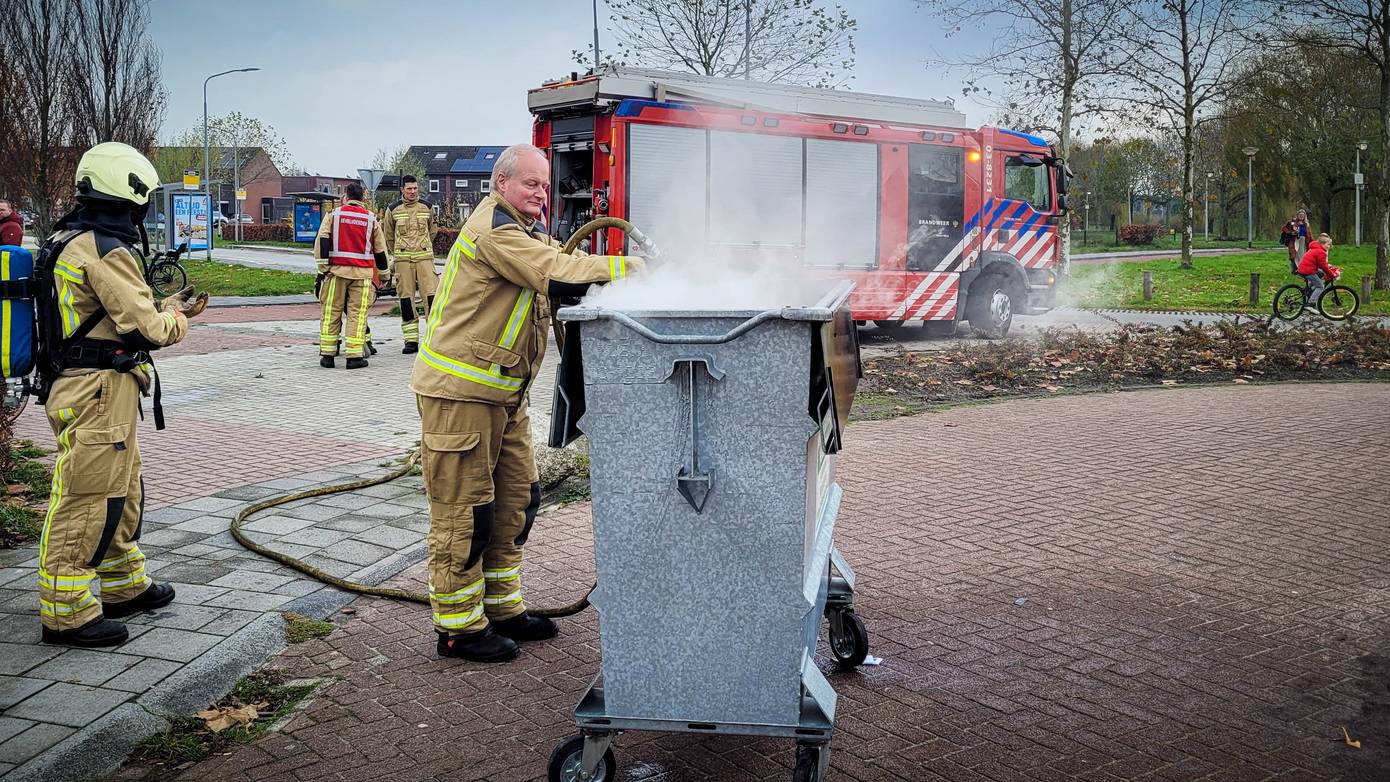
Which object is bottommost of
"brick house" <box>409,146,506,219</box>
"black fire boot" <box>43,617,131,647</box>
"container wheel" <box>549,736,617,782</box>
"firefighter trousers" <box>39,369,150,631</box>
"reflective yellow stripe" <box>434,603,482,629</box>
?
"container wheel" <box>549,736,617,782</box>

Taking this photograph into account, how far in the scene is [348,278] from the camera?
12508mm

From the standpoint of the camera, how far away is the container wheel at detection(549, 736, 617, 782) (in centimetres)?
334

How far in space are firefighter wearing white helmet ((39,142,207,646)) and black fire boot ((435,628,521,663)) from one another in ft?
4.02

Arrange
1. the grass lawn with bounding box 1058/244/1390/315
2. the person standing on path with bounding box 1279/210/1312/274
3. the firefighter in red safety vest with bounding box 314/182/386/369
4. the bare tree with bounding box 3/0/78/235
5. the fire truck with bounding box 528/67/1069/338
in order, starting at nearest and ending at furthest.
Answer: the firefighter in red safety vest with bounding box 314/182/386/369
the fire truck with bounding box 528/67/1069/338
the bare tree with bounding box 3/0/78/235
the person standing on path with bounding box 1279/210/1312/274
the grass lawn with bounding box 1058/244/1390/315

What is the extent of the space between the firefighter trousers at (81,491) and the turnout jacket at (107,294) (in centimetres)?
11

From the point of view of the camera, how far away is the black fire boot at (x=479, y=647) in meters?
4.43

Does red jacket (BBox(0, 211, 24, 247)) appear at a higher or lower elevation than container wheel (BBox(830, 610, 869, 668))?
higher

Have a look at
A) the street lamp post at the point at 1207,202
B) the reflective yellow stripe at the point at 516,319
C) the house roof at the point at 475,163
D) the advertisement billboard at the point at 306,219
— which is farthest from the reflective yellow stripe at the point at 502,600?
the house roof at the point at 475,163

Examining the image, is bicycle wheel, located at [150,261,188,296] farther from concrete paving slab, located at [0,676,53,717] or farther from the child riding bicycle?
the child riding bicycle

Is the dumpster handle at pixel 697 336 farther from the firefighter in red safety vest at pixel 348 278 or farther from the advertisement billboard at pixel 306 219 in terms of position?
the advertisement billboard at pixel 306 219

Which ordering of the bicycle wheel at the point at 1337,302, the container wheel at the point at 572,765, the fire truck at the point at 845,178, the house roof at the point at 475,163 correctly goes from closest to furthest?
the container wheel at the point at 572,765 → the fire truck at the point at 845,178 → the bicycle wheel at the point at 1337,302 → the house roof at the point at 475,163

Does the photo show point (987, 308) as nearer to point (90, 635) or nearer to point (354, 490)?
point (354, 490)

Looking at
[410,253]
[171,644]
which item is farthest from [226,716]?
[410,253]

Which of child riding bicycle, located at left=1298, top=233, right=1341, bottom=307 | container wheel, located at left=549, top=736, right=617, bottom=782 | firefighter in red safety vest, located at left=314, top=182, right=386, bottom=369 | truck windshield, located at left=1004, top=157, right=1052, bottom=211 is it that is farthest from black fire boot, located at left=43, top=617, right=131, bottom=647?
child riding bicycle, located at left=1298, top=233, right=1341, bottom=307
